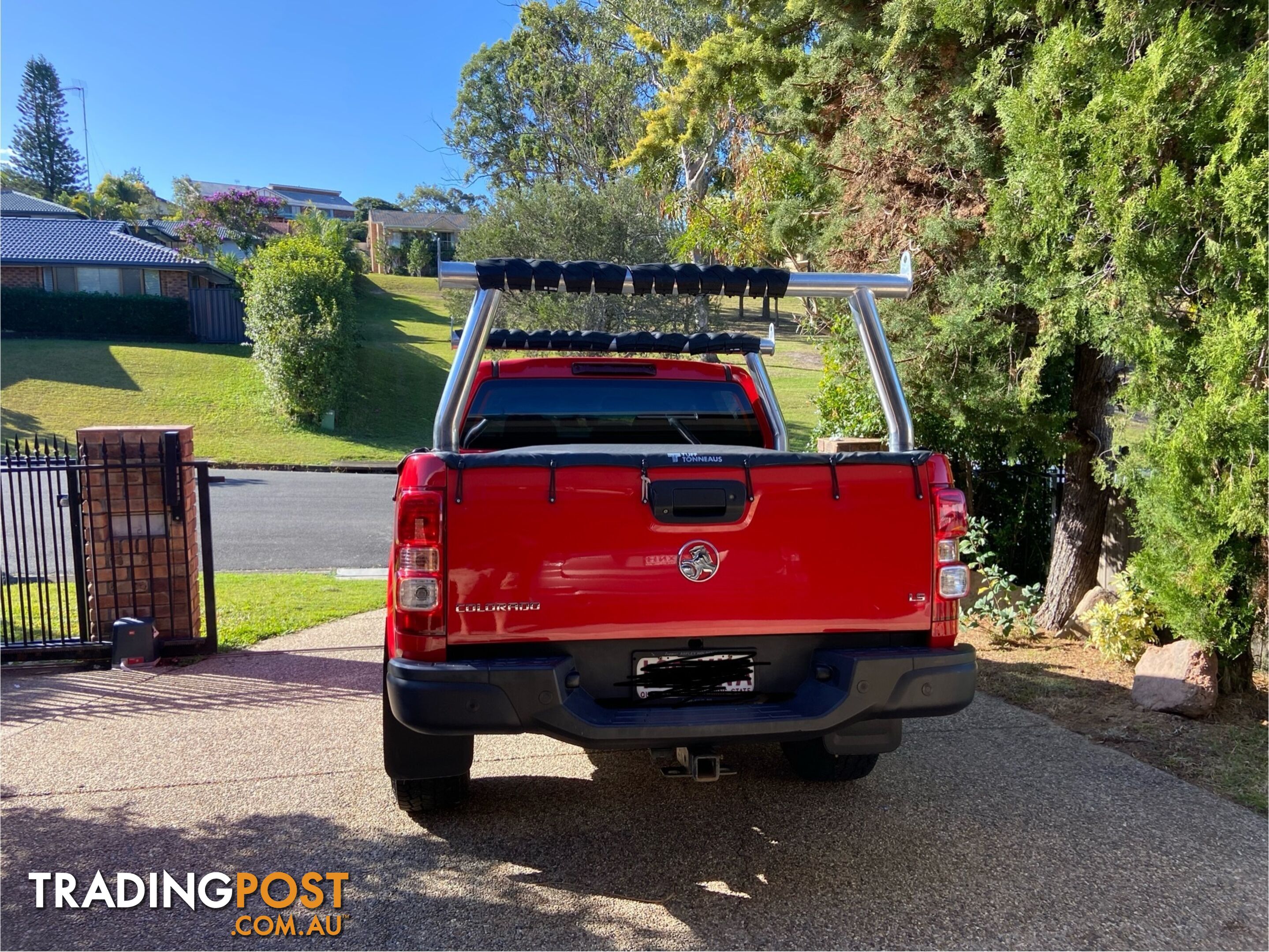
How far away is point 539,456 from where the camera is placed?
3094 millimetres

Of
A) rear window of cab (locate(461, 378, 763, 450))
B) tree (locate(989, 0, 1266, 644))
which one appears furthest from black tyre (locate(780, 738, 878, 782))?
tree (locate(989, 0, 1266, 644))

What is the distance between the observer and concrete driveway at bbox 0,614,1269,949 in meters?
3.05

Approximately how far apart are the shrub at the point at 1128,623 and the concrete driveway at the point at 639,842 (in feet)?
3.39

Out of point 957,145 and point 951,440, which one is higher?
point 957,145

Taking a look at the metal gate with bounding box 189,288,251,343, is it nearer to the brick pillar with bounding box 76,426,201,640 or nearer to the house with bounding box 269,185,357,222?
the brick pillar with bounding box 76,426,201,640

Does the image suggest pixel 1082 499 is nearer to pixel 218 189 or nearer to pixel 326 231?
pixel 326 231

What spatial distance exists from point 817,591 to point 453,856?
5.66 feet

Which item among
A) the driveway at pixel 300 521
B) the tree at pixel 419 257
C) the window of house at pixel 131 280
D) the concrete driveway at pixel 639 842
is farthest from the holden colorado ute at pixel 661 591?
the tree at pixel 419 257

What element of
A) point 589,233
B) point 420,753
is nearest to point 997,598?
point 420,753

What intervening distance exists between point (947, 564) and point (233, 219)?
54385 mm

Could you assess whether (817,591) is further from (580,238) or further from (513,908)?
(580,238)

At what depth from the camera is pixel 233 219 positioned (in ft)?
165

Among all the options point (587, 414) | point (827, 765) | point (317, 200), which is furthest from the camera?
point (317, 200)

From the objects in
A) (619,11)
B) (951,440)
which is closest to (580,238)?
(619,11)
